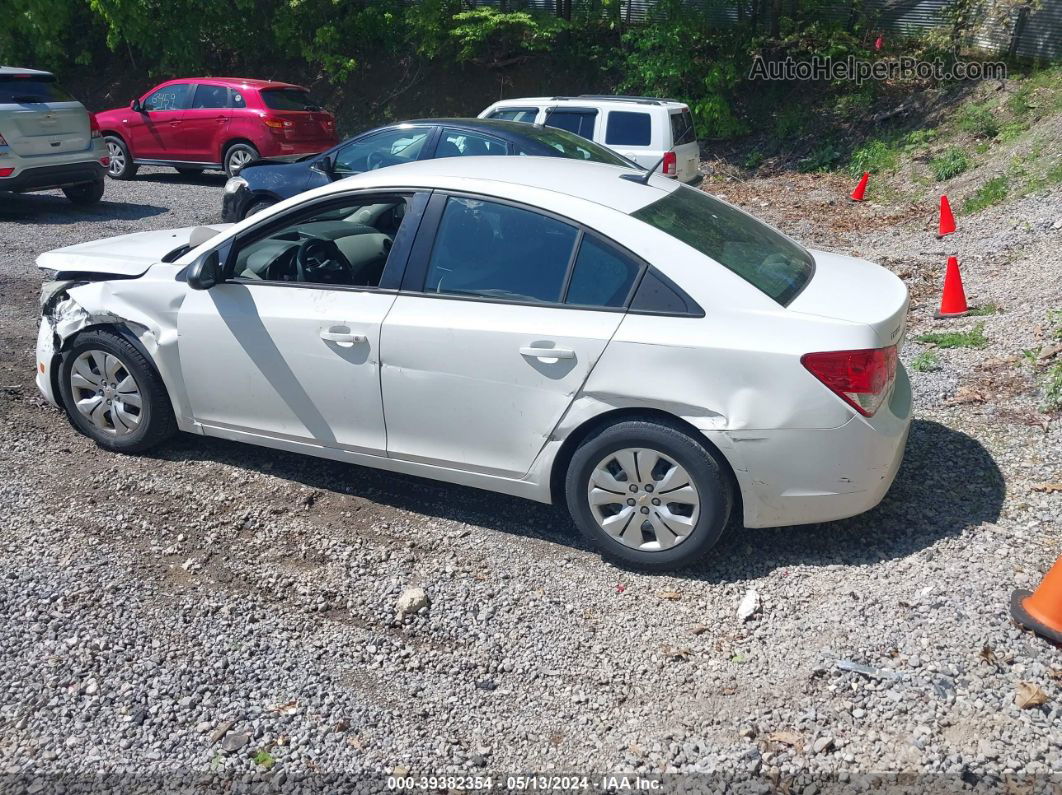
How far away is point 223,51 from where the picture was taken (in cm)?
2358

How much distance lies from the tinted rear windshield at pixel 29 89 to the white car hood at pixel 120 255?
309 inches

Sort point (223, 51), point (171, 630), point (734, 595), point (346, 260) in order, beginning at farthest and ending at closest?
point (223, 51) < point (346, 260) < point (734, 595) < point (171, 630)

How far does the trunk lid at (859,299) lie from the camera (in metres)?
3.92

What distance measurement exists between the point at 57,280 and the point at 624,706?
4.13 meters

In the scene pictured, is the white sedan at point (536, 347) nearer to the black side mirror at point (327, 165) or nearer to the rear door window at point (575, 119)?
the black side mirror at point (327, 165)

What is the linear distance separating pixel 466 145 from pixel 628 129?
148 inches

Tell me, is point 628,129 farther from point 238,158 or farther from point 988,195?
point 238,158

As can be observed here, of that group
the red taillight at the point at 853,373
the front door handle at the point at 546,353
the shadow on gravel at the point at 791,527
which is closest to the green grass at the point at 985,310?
the shadow on gravel at the point at 791,527

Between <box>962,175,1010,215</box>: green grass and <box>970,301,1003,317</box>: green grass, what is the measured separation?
15.2 ft

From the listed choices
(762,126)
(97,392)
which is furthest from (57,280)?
(762,126)

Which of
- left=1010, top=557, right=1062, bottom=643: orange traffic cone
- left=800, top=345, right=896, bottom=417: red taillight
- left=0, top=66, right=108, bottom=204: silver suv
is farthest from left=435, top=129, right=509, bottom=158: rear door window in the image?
left=1010, top=557, right=1062, bottom=643: orange traffic cone

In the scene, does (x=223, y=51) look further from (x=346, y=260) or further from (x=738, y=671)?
(x=738, y=671)

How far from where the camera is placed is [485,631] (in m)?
3.82

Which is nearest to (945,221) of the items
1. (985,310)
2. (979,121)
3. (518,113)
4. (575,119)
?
(985,310)
